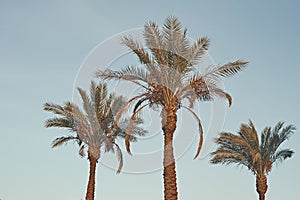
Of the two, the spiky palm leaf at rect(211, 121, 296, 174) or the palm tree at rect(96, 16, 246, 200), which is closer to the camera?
the palm tree at rect(96, 16, 246, 200)

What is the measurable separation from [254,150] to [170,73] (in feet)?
43.7

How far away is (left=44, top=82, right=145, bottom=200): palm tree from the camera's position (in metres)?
27.2

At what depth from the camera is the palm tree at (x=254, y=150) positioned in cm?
2984

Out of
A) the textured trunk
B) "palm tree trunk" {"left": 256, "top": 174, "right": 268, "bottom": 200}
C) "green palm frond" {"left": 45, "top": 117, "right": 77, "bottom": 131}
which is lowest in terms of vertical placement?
the textured trunk

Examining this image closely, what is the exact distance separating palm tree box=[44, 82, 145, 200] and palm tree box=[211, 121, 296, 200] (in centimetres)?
610

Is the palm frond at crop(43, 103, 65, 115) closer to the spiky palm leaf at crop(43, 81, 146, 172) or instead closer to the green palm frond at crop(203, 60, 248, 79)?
the spiky palm leaf at crop(43, 81, 146, 172)

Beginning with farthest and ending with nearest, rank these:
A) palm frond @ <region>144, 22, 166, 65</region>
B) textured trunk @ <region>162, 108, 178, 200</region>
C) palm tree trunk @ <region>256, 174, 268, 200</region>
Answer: palm tree trunk @ <region>256, 174, 268, 200</region> < palm frond @ <region>144, 22, 166, 65</region> < textured trunk @ <region>162, 108, 178, 200</region>

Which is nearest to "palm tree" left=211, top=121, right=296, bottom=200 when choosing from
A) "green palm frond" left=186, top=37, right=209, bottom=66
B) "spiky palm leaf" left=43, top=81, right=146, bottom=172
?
"spiky palm leaf" left=43, top=81, right=146, bottom=172

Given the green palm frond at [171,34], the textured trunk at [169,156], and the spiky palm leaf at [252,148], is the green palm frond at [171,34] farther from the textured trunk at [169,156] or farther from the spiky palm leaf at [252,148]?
the spiky palm leaf at [252,148]

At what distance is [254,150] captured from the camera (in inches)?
1176

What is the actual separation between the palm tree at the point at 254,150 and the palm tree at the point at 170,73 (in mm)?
10903

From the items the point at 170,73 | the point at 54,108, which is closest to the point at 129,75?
the point at 170,73

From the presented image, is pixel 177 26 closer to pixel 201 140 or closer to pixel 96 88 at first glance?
pixel 201 140

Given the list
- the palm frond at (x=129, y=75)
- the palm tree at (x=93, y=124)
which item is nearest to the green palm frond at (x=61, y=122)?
the palm tree at (x=93, y=124)
